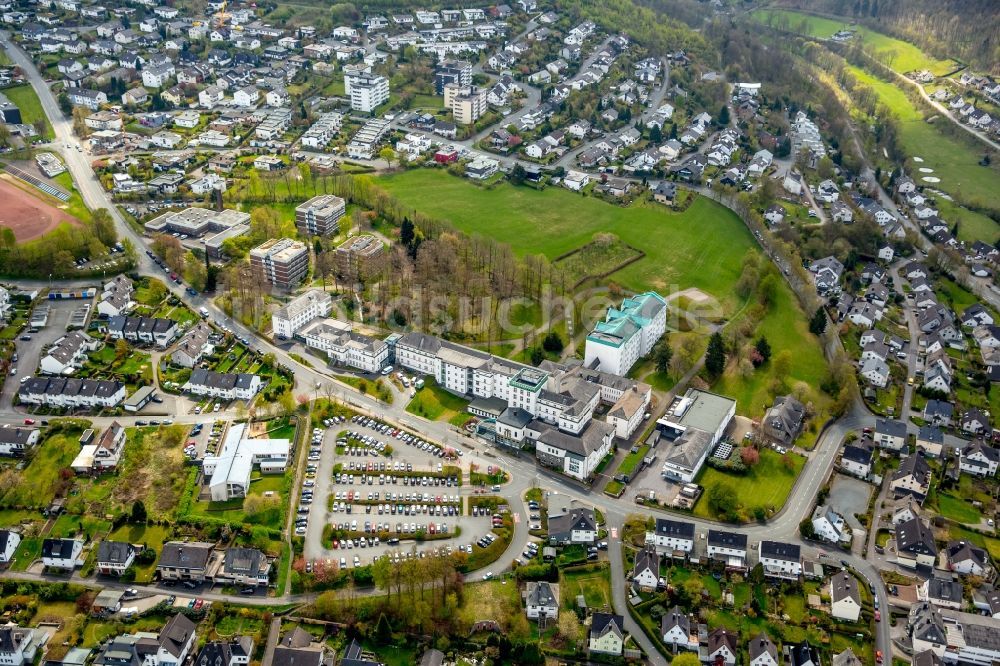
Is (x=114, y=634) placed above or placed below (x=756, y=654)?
below

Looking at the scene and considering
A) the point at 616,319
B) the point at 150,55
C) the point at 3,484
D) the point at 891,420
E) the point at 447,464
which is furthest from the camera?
the point at 150,55

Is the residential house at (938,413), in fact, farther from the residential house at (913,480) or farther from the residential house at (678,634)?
the residential house at (678,634)

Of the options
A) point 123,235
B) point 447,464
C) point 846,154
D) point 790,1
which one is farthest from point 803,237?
point 790,1

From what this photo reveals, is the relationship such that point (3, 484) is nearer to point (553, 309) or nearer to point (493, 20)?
point (553, 309)

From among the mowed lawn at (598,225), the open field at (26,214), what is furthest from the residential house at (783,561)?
the open field at (26,214)

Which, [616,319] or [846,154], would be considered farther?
[846,154]

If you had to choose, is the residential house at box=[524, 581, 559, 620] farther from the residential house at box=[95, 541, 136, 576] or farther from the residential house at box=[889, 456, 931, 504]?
the residential house at box=[889, 456, 931, 504]
